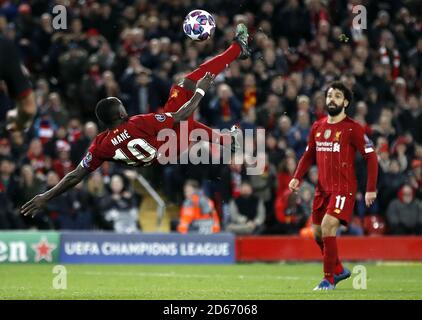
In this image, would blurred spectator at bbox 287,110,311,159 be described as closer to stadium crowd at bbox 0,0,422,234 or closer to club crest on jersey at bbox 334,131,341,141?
stadium crowd at bbox 0,0,422,234

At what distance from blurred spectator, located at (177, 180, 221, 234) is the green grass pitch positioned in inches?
50.5

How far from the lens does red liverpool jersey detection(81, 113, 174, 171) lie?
13.1 meters

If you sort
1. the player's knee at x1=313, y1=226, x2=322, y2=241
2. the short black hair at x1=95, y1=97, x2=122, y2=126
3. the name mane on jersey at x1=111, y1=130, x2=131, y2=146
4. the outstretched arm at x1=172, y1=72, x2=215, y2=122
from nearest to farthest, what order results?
the short black hair at x1=95, y1=97, x2=122, y2=126
the name mane on jersey at x1=111, y1=130, x2=131, y2=146
the outstretched arm at x1=172, y1=72, x2=215, y2=122
the player's knee at x1=313, y1=226, x2=322, y2=241

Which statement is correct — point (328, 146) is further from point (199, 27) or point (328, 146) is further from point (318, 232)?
point (199, 27)

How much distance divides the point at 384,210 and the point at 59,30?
7.71 metres

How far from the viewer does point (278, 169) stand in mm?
20688

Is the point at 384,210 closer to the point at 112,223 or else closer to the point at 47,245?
the point at 112,223

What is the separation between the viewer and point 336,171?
13398 mm

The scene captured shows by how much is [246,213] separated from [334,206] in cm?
725

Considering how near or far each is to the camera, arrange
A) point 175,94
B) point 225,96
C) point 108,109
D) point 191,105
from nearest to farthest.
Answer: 1. point 108,109
2. point 191,105
3. point 175,94
4. point 225,96

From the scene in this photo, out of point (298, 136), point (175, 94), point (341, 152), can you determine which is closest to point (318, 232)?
point (341, 152)

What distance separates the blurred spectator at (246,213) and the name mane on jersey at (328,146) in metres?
6.78

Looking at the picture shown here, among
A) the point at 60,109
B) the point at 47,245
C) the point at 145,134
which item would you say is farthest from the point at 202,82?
the point at 60,109

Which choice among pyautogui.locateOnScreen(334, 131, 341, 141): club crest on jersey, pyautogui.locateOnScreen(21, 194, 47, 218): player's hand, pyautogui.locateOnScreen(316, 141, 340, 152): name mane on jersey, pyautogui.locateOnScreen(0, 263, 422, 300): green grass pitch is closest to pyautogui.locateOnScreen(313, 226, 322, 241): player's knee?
pyautogui.locateOnScreen(0, 263, 422, 300): green grass pitch
